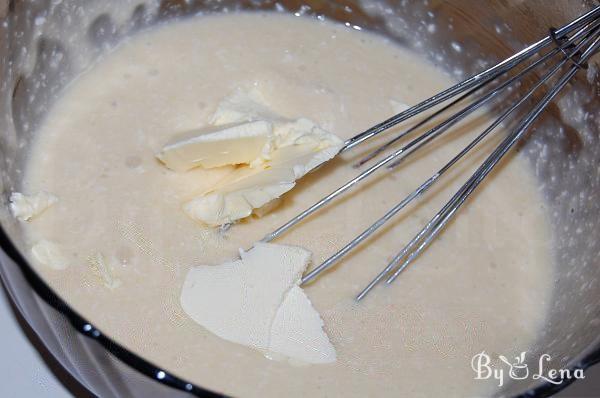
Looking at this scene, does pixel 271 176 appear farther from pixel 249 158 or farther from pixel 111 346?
pixel 111 346

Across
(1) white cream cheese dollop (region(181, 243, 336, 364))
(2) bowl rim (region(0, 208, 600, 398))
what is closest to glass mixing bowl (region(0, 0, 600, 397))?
(2) bowl rim (region(0, 208, 600, 398))

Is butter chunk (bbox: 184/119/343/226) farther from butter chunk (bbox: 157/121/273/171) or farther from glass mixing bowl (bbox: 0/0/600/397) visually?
glass mixing bowl (bbox: 0/0/600/397)

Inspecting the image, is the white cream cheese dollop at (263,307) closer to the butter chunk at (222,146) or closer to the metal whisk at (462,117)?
the metal whisk at (462,117)

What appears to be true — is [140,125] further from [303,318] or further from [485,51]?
[485,51]

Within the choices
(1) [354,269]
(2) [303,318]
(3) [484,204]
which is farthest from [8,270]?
(3) [484,204]

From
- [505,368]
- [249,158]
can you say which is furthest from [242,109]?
[505,368]
